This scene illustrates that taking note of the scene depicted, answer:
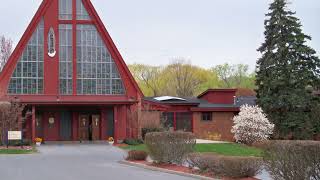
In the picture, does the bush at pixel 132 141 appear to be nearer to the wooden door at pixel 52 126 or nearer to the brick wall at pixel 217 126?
the wooden door at pixel 52 126

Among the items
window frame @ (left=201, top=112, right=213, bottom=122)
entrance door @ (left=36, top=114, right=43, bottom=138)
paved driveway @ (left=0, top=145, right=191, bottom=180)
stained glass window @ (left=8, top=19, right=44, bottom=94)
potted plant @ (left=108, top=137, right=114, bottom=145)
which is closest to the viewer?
paved driveway @ (left=0, top=145, right=191, bottom=180)

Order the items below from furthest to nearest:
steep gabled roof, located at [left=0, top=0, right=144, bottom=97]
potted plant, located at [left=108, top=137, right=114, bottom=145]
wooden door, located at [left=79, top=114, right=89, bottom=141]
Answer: wooden door, located at [left=79, top=114, right=89, bottom=141] < steep gabled roof, located at [left=0, top=0, right=144, bottom=97] < potted plant, located at [left=108, top=137, right=114, bottom=145]

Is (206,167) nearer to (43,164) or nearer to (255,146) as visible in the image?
(43,164)

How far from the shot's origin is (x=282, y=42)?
43094 mm

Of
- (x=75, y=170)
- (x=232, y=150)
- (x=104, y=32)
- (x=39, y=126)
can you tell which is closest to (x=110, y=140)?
(x=39, y=126)

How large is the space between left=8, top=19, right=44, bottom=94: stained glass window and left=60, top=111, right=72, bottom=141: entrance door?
3336 mm

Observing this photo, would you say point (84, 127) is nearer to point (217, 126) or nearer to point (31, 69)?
point (31, 69)

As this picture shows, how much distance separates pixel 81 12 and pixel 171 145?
25510 mm

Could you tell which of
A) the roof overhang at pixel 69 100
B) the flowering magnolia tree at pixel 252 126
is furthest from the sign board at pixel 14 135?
the flowering magnolia tree at pixel 252 126

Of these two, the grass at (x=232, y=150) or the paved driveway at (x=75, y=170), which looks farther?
the grass at (x=232, y=150)

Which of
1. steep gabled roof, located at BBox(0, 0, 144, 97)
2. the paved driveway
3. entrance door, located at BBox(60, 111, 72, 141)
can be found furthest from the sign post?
entrance door, located at BBox(60, 111, 72, 141)

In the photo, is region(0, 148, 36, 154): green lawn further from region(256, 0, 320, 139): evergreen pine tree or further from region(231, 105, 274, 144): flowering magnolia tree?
region(256, 0, 320, 139): evergreen pine tree

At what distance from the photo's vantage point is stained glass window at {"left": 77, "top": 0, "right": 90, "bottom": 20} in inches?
1826

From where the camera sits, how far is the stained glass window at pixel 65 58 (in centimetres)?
4572
